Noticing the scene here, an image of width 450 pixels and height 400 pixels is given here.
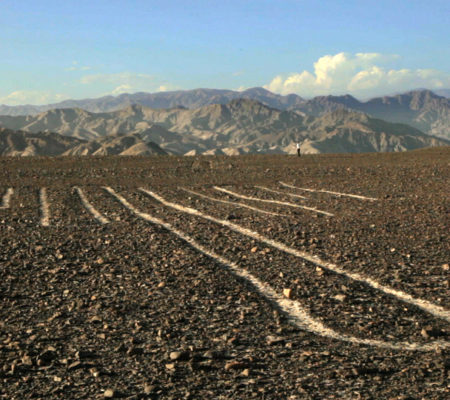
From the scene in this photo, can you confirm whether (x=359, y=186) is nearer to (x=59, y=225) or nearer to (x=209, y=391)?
(x=59, y=225)

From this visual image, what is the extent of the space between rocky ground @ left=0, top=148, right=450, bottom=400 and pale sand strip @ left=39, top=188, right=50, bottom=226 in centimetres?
21

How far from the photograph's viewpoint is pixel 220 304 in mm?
7512

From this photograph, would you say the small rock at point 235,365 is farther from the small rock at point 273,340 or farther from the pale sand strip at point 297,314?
the pale sand strip at point 297,314

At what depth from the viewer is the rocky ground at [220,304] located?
5.29 metres

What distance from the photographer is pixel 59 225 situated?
43.2 ft

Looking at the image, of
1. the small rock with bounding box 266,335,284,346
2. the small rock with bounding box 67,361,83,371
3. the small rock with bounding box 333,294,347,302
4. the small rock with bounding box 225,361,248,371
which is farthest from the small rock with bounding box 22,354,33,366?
the small rock with bounding box 333,294,347,302

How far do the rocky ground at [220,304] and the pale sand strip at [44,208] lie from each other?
0.68ft

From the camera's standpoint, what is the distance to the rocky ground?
208 inches

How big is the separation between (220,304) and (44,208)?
9.94 meters

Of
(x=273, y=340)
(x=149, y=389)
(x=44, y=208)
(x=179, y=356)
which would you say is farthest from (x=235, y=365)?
(x=44, y=208)

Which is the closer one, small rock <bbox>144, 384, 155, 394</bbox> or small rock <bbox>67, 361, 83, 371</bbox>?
small rock <bbox>144, 384, 155, 394</bbox>

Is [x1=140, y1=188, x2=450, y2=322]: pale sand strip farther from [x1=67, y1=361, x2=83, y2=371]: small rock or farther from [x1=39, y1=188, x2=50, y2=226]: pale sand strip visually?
[x1=67, y1=361, x2=83, y2=371]: small rock

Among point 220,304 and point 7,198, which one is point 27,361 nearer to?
point 220,304

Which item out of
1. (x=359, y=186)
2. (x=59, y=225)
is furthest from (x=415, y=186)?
(x=59, y=225)
